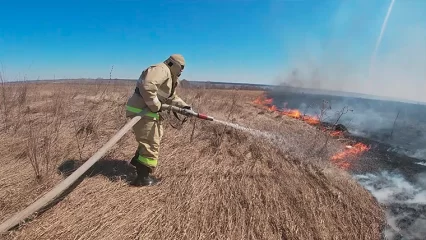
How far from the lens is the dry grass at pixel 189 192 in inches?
126

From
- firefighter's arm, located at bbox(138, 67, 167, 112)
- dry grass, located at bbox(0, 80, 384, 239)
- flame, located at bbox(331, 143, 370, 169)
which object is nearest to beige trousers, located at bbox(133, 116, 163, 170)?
firefighter's arm, located at bbox(138, 67, 167, 112)

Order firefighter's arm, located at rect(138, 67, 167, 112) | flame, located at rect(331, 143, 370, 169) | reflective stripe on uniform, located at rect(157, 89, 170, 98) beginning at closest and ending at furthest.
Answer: firefighter's arm, located at rect(138, 67, 167, 112) → reflective stripe on uniform, located at rect(157, 89, 170, 98) → flame, located at rect(331, 143, 370, 169)

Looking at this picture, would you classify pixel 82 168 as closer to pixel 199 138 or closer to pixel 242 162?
pixel 242 162

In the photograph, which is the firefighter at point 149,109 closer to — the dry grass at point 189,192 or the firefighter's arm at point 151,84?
the firefighter's arm at point 151,84

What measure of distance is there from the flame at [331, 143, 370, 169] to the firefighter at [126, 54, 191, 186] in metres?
5.30

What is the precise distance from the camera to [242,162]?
5.41 metres

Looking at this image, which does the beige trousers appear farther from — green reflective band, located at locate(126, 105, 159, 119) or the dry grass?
the dry grass

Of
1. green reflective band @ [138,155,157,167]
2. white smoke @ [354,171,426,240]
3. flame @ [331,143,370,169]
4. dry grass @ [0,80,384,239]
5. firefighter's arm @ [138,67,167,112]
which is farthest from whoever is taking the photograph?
flame @ [331,143,370,169]


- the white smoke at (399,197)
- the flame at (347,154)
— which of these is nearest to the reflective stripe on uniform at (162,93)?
Result: the white smoke at (399,197)

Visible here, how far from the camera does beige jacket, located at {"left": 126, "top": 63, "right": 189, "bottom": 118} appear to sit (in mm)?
3814

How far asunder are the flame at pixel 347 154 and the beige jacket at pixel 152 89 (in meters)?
5.33

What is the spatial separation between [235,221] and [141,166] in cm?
157

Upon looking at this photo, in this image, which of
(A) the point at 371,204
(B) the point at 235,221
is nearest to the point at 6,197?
(B) the point at 235,221

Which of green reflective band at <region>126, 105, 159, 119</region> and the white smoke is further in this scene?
the white smoke
